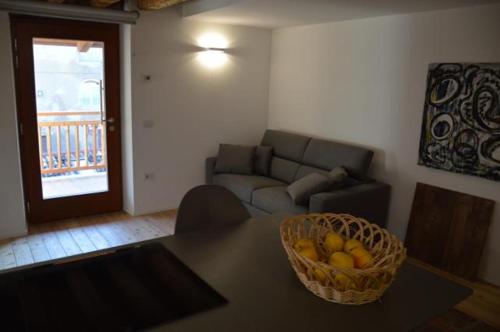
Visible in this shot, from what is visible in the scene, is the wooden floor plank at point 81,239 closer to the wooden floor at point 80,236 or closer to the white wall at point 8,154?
the wooden floor at point 80,236

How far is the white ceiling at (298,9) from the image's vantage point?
336cm

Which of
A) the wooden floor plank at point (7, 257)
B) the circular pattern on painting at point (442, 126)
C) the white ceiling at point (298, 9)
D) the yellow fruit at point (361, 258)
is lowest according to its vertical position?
the wooden floor plank at point (7, 257)

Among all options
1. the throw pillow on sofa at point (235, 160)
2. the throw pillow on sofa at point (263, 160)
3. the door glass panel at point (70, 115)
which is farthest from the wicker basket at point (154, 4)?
the throw pillow on sofa at point (263, 160)

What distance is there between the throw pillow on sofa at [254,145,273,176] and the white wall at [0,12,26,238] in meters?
2.50

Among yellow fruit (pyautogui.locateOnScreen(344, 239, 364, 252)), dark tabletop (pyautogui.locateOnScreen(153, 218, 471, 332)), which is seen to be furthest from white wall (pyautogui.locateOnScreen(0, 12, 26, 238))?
yellow fruit (pyautogui.locateOnScreen(344, 239, 364, 252))

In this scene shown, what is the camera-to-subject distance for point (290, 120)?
527cm

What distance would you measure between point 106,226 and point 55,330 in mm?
3446

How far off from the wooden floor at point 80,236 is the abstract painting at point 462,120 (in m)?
2.68

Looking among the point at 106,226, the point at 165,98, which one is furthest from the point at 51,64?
the point at 106,226

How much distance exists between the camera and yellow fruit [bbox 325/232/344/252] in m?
1.51

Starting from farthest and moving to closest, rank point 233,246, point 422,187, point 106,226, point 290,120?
point 290,120, point 106,226, point 422,187, point 233,246

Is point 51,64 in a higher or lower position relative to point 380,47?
lower

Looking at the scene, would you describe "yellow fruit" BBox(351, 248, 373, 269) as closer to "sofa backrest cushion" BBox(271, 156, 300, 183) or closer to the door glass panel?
"sofa backrest cushion" BBox(271, 156, 300, 183)

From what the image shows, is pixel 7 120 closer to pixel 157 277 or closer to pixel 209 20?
pixel 209 20
